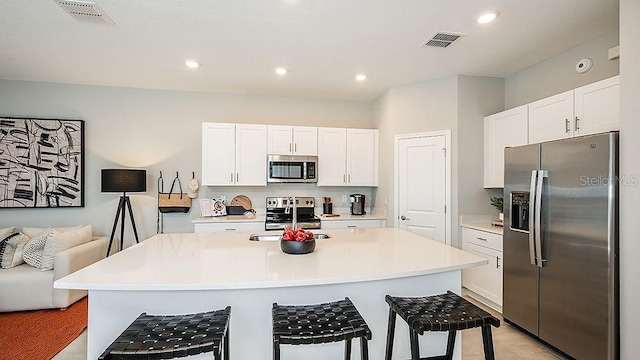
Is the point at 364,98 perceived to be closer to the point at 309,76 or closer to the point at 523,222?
the point at 309,76

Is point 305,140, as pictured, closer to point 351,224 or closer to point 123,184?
point 351,224

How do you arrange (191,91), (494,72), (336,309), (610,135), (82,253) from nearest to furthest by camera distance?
(336,309)
(610,135)
(82,253)
(494,72)
(191,91)

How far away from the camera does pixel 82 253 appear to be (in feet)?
11.4

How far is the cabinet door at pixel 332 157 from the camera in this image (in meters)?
4.54

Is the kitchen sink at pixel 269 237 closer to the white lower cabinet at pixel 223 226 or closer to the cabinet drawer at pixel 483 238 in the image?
the white lower cabinet at pixel 223 226

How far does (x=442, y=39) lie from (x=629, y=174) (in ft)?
5.77

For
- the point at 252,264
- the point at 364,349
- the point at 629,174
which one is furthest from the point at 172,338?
the point at 629,174

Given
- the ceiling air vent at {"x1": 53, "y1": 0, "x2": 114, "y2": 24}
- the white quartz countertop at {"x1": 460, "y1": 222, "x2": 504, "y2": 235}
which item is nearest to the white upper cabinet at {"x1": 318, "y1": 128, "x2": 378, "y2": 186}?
the white quartz countertop at {"x1": 460, "y1": 222, "x2": 504, "y2": 235}

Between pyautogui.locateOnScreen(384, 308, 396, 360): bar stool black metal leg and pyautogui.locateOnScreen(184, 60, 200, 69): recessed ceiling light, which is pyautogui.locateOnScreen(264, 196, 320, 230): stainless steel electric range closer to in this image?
pyautogui.locateOnScreen(184, 60, 200, 69): recessed ceiling light

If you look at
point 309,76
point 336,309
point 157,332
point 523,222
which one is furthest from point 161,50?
point 523,222

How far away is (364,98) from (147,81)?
3042 mm

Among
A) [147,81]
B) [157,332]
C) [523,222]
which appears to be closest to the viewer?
[157,332]

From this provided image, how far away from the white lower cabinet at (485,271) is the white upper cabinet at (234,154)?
272 centimetres

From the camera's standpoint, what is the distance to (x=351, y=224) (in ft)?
14.4
